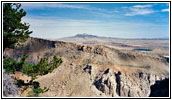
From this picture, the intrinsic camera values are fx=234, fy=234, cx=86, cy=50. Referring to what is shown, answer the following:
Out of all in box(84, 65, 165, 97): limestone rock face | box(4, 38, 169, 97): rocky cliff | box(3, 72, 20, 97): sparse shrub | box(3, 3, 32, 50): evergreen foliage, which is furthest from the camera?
box(84, 65, 165, 97): limestone rock face

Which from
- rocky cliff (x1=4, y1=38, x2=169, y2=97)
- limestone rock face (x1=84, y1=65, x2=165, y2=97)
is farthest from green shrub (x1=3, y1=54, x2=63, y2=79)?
limestone rock face (x1=84, y1=65, x2=165, y2=97)

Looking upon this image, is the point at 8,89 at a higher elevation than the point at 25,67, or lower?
lower

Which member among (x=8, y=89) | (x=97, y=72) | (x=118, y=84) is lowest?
(x=118, y=84)

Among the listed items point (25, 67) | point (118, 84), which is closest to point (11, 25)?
point (25, 67)

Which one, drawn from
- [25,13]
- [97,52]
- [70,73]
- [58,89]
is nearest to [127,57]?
[97,52]

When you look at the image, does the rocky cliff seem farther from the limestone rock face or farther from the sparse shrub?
the sparse shrub

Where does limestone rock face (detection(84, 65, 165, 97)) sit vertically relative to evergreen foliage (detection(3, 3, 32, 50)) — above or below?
below

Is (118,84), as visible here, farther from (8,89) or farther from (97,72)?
(8,89)

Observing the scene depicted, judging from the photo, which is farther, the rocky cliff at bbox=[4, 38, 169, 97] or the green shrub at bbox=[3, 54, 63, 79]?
the rocky cliff at bbox=[4, 38, 169, 97]

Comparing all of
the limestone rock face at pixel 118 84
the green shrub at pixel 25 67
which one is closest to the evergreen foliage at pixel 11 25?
the green shrub at pixel 25 67
